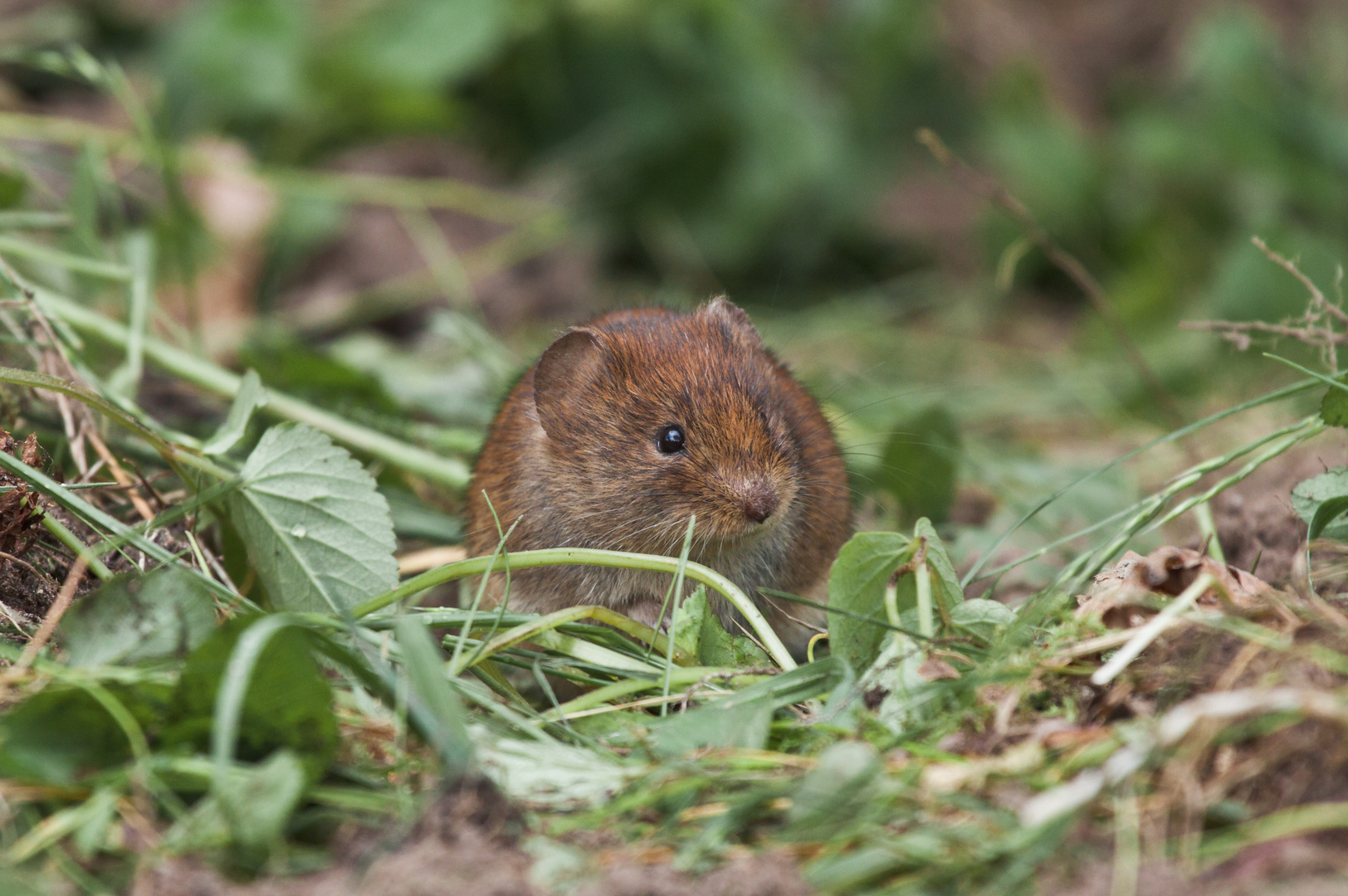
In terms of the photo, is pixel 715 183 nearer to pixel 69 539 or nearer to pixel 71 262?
pixel 71 262

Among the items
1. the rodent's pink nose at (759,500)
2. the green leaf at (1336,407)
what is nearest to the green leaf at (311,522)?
the rodent's pink nose at (759,500)

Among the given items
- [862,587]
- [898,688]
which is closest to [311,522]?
[862,587]

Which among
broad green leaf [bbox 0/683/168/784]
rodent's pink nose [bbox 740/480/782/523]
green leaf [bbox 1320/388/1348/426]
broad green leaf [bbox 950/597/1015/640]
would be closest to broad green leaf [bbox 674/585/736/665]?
rodent's pink nose [bbox 740/480/782/523]

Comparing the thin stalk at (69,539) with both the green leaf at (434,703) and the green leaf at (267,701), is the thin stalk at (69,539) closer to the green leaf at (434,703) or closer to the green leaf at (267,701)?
the green leaf at (267,701)

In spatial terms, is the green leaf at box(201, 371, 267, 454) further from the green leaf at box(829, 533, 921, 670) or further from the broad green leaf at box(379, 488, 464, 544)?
the green leaf at box(829, 533, 921, 670)

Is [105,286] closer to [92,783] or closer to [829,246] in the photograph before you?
[92,783]
